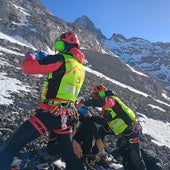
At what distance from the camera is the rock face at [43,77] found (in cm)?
1648

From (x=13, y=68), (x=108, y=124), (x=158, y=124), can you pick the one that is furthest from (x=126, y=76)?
(x=108, y=124)

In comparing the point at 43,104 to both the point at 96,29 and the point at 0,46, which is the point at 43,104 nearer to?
the point at 0,46

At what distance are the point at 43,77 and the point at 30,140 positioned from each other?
24756 millimetres

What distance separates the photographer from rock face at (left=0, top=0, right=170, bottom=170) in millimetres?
16484

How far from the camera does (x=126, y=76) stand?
63.3m

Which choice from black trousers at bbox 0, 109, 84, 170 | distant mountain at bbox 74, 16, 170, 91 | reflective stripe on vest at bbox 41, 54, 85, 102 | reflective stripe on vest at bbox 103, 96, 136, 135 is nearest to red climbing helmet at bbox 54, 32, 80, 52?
reflective stripe on vest at bbox 41, 54, 85, 102

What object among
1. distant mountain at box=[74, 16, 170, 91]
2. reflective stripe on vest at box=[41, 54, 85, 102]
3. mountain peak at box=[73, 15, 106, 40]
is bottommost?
distant mountain at box=[74, 16, 170, 91]

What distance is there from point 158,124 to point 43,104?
1050 inches

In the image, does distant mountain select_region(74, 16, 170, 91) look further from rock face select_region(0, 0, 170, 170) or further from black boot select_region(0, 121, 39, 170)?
black boot select_region(0, 121, 39, 170)

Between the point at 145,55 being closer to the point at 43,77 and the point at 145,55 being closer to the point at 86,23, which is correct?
the point at 86,23

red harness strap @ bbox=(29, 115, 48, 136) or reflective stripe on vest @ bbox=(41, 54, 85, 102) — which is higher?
reflective stripe on vest @ bbox=(41, 54, 85, 102)

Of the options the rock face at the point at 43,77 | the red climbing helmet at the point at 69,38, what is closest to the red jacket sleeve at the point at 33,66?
the red climbing helmet at the point at 69,38

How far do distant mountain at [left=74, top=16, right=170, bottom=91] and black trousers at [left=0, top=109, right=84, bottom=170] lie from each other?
135399mm

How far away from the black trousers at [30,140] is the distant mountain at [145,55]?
135 m
